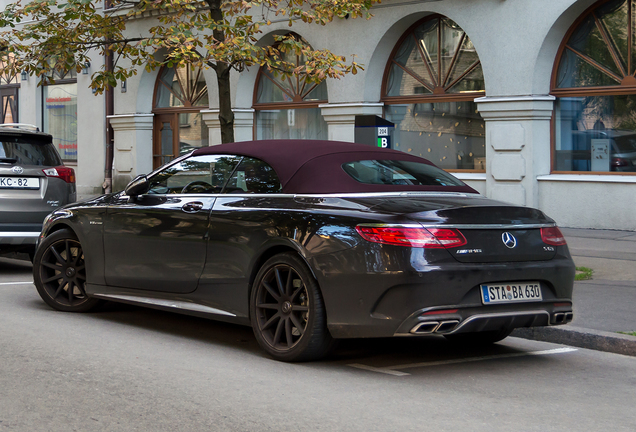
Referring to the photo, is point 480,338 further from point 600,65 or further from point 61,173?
point 600,65

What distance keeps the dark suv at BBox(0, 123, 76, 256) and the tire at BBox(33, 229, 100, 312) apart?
2227 millimetres

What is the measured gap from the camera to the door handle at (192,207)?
255 inches

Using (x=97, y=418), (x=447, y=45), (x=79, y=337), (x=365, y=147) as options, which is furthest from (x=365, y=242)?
(x=447, y=45)

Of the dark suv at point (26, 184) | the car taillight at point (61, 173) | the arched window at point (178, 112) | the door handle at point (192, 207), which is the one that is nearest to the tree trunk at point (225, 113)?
the car taillight at point (61, 173)

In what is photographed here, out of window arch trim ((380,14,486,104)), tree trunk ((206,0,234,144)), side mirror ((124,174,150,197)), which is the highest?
window arch trim ((380,14,486,104))

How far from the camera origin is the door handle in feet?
21.3

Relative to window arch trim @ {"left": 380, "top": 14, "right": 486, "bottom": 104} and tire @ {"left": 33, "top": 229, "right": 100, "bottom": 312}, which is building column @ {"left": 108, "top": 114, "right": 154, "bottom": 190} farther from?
tire @ {"left": 33, "top": 229, "right": 100, "bottom": 312}

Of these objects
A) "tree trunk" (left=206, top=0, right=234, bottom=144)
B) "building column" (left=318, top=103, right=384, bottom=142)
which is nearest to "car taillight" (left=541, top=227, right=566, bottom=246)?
"tree trunk" (left=206, top=0, right=234, bottom=144)

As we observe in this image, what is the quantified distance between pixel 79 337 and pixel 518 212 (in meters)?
3.33

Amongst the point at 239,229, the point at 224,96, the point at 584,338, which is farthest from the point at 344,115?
the point at 239,229

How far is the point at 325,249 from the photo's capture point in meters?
5.48

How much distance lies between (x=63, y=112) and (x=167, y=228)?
18.7 metres

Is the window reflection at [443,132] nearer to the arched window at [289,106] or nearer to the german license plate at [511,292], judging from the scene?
the arched window at [289,106]

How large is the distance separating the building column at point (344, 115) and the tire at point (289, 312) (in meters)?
11.1
